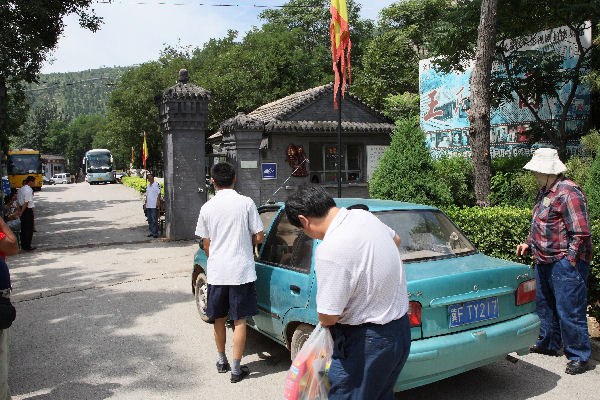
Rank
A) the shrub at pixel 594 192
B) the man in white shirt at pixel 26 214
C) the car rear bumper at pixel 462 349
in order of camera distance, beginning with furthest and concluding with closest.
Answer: the man in white shirt at pixel 26 214 < the shrub at pixel 594 192 < the car rear bumper at pixel 462 349

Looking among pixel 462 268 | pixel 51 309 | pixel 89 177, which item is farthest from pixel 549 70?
pixel 89 177

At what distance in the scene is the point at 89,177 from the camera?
51.0 metres

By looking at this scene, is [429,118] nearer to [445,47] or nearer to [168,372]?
[445,47]

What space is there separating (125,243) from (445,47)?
9.00 metres

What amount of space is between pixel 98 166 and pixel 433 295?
52458 mm

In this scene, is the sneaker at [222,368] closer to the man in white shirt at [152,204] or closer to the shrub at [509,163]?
the shrub at [509,163]

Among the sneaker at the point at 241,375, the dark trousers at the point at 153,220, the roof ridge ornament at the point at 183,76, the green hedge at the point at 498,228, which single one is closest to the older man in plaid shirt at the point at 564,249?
the green hedge at the point at 498,228

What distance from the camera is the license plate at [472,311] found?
3633 mm

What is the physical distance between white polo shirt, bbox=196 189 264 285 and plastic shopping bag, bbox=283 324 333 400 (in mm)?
1899

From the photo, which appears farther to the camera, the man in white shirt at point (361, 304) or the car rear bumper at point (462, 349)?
the car rear bumper at point (462, 349)

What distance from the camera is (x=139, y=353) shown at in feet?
16.9

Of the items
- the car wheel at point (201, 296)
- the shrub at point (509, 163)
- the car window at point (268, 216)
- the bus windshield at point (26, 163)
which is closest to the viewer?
the car window at point (268, 216)

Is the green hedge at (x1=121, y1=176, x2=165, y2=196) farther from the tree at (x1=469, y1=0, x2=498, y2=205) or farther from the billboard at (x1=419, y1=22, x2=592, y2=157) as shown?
the tree at (x1=469, y1=0, x2=498, y2=205)

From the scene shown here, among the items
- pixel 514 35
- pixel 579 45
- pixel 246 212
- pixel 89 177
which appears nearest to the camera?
pixel 246 212
